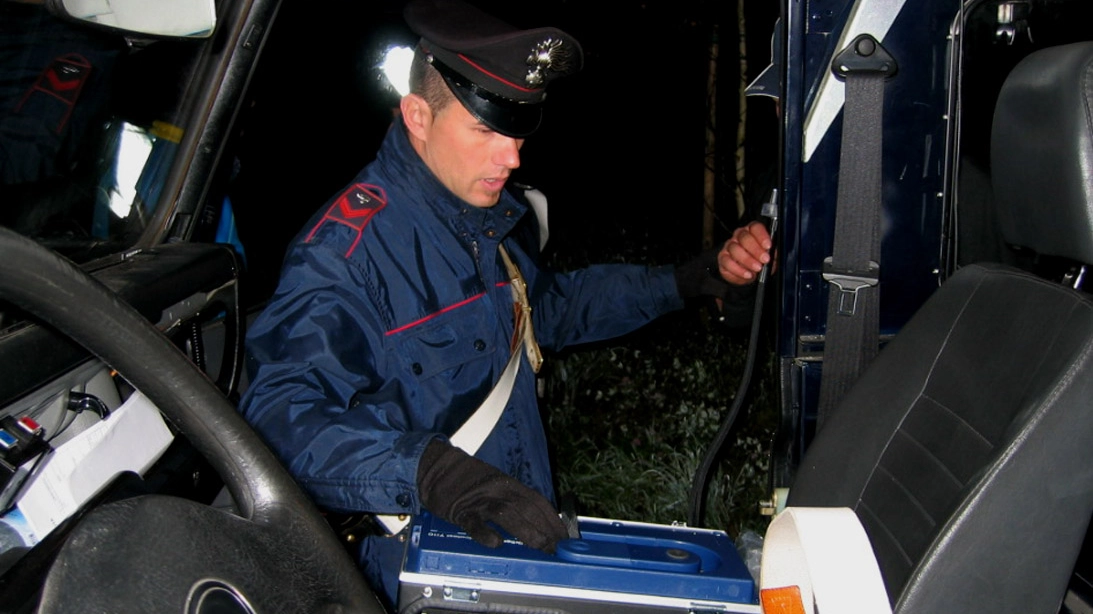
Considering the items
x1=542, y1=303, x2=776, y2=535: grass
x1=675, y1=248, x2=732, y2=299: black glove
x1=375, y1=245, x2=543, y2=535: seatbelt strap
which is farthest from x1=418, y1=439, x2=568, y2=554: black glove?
x1=542, y1=303, x2=776, y2=535: grass

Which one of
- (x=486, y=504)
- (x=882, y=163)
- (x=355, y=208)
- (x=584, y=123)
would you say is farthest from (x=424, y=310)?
(x=584, y=123)

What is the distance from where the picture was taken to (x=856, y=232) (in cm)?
199

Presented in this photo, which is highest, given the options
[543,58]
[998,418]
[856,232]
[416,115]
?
[543,58]

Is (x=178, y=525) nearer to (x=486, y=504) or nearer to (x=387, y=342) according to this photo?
(x=486, y=504)

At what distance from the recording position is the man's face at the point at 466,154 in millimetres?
1979

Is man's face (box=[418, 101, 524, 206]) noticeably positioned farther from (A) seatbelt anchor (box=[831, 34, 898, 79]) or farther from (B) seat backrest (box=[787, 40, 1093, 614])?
(B) seat backrest (box=[787, 40, 1093, 614])

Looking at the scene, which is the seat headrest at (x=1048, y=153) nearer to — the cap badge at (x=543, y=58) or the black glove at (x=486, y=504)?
the cap badge at (x=543, y=58)

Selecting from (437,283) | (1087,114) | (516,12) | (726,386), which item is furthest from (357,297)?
(516,12)

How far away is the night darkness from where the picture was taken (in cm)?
388

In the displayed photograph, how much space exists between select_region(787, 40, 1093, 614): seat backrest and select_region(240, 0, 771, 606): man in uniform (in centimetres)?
53

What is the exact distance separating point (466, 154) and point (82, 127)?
2.48 ft

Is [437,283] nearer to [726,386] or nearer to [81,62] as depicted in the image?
[81,62]

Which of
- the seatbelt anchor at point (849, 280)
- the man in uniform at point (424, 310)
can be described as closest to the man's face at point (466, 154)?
the man in uniform at point (424, 310)

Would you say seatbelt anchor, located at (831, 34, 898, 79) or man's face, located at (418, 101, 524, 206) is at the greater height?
seatbelt anchor, located at (831, 34, 898, 79)
